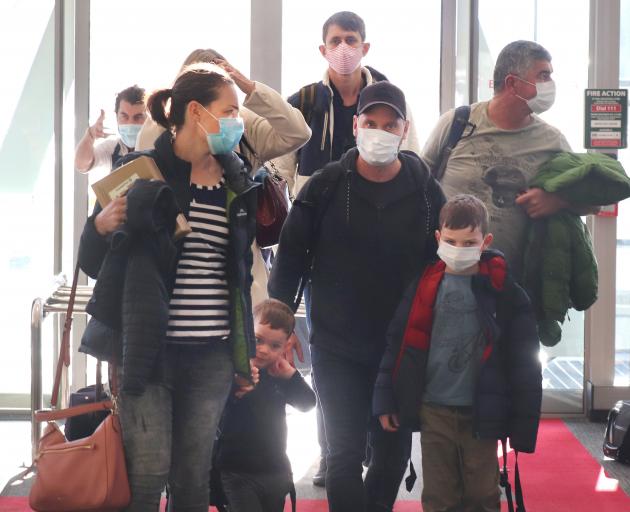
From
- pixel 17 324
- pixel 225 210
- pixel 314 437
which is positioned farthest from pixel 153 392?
pixel 17 324

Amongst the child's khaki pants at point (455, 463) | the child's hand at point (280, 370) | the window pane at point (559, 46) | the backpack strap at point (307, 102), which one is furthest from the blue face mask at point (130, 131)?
the window pane at point (559, 46)

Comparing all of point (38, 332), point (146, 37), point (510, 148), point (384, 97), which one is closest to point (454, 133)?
point (510, 148)

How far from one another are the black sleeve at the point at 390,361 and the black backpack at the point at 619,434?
2083 millimetres

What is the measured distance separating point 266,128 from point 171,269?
0.94 metres

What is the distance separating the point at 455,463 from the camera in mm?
3482

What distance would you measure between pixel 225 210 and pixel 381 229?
616 mm

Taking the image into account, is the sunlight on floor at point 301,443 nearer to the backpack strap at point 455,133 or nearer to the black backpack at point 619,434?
the black backpack at point 619,434

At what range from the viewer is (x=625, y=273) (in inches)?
244

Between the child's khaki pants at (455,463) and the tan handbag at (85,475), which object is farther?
the child's khaki pants at (455,463)

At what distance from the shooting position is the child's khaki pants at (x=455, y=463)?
3.43m

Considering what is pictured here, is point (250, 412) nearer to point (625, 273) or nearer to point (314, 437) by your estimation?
point (314, 437)

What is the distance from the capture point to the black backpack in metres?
5.07

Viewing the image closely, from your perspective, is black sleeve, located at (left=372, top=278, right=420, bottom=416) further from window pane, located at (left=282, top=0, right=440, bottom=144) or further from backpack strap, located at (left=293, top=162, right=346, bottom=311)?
window pane, located at (left=282, top=0, right=440, bottom=144)

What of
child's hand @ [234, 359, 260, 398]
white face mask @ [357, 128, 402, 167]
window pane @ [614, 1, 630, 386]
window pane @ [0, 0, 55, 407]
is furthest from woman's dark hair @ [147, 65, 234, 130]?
window pane @ [614, 1, 630, 386]
